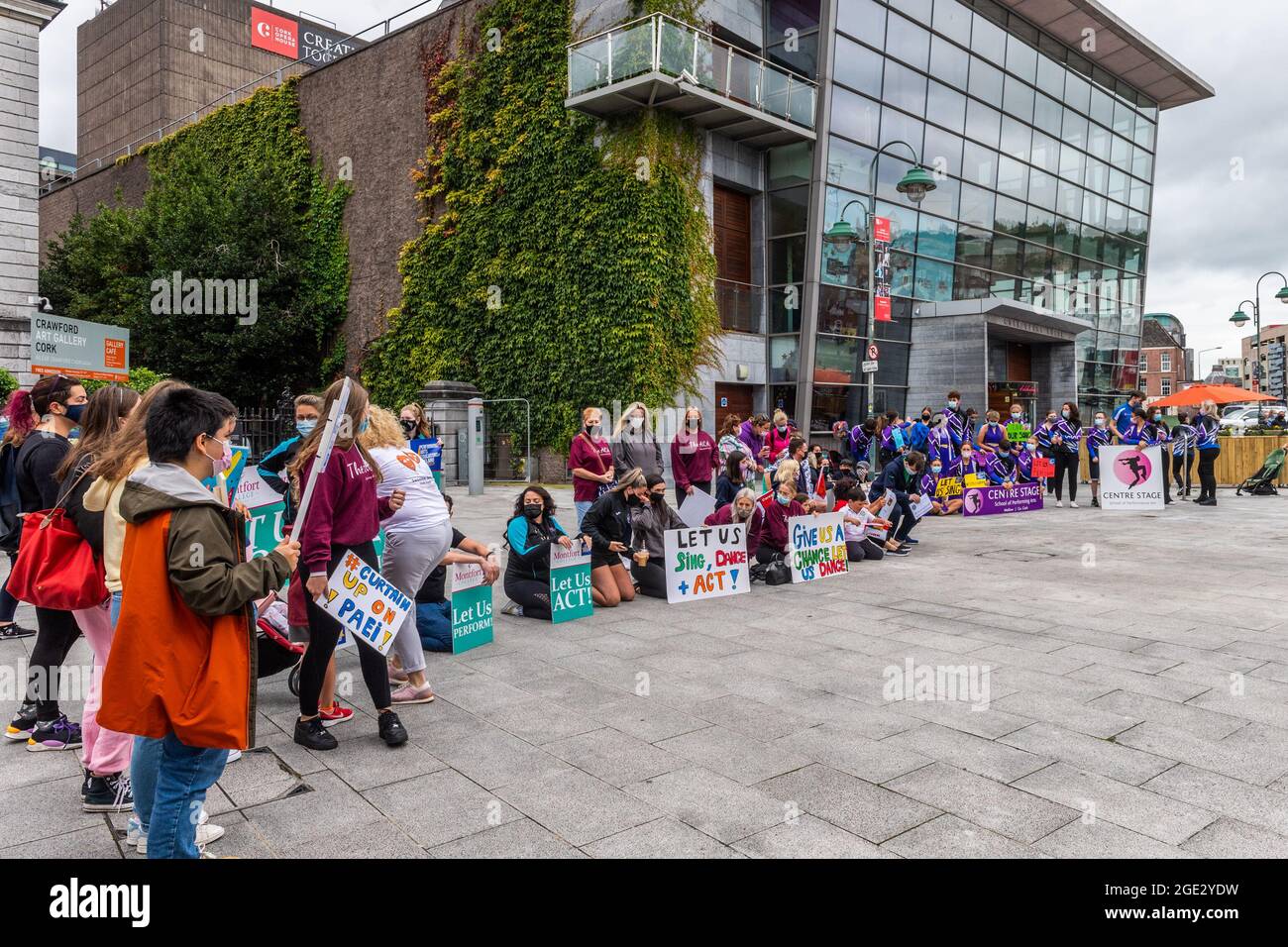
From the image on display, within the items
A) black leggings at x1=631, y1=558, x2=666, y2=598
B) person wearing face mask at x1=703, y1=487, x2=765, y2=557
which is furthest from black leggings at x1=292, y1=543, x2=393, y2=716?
person wearing face mask at x1=703, y1=487, x2=765, y2=557

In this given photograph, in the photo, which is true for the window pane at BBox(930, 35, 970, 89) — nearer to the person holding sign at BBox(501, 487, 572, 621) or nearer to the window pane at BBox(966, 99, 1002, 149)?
the window pane at BBox(966, 99, 1002, 149)

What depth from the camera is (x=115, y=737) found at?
3982mm

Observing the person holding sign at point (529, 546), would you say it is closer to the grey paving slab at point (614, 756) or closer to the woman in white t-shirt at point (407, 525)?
the woman in white t-shirt at point (407, 525)

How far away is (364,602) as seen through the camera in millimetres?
4766

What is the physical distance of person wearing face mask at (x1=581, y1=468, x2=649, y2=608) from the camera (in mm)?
8539

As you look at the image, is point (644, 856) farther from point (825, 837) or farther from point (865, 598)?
point (865, 598)

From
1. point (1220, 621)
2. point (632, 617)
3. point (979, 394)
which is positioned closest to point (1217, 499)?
point (979, 394)

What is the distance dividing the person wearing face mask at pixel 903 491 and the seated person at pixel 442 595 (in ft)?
22.9

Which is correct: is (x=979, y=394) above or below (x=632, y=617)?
above

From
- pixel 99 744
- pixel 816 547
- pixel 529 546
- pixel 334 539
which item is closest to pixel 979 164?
pixel 816 547

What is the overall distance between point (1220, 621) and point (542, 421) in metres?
16.6

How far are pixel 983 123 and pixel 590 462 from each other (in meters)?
23.1

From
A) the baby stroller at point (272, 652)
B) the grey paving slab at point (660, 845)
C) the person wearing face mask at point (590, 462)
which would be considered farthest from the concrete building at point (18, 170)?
the grey paving slab at point (660, 845)

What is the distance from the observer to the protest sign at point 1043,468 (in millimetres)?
17891
